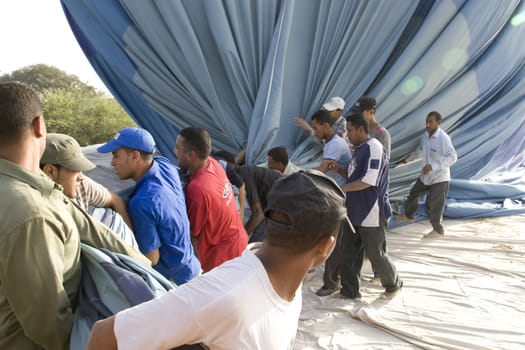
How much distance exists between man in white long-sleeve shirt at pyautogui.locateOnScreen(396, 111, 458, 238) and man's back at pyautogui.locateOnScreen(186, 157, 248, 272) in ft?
9.63

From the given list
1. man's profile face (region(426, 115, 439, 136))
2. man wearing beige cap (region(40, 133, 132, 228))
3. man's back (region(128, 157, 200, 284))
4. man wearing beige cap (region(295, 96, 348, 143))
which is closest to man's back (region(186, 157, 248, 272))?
man's back (region(128, 157, 200, 284))

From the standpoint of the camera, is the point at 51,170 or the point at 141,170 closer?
the point at 51,170

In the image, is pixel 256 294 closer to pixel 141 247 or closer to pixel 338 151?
pixel 141 247

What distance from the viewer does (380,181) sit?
11.4 ft

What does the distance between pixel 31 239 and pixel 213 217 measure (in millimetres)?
1454

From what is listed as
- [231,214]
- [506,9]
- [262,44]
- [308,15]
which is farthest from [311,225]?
[506,9]

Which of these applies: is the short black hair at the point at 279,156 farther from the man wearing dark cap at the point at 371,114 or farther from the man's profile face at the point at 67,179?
the man's profile face at the point at 67,179

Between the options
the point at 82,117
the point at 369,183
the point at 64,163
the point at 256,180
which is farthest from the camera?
the point at 82,117

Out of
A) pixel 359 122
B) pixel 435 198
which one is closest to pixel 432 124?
pixel 435 198

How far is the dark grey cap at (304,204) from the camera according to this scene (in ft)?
3.45

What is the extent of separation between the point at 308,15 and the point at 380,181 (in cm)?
237

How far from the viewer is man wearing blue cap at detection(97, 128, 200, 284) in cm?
212

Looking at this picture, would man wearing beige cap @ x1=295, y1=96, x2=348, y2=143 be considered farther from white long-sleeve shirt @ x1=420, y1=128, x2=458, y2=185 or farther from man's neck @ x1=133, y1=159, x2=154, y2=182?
man's neck @ x1=133, y1=159, x2=154, y2=182

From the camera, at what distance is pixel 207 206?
2.56 metres
